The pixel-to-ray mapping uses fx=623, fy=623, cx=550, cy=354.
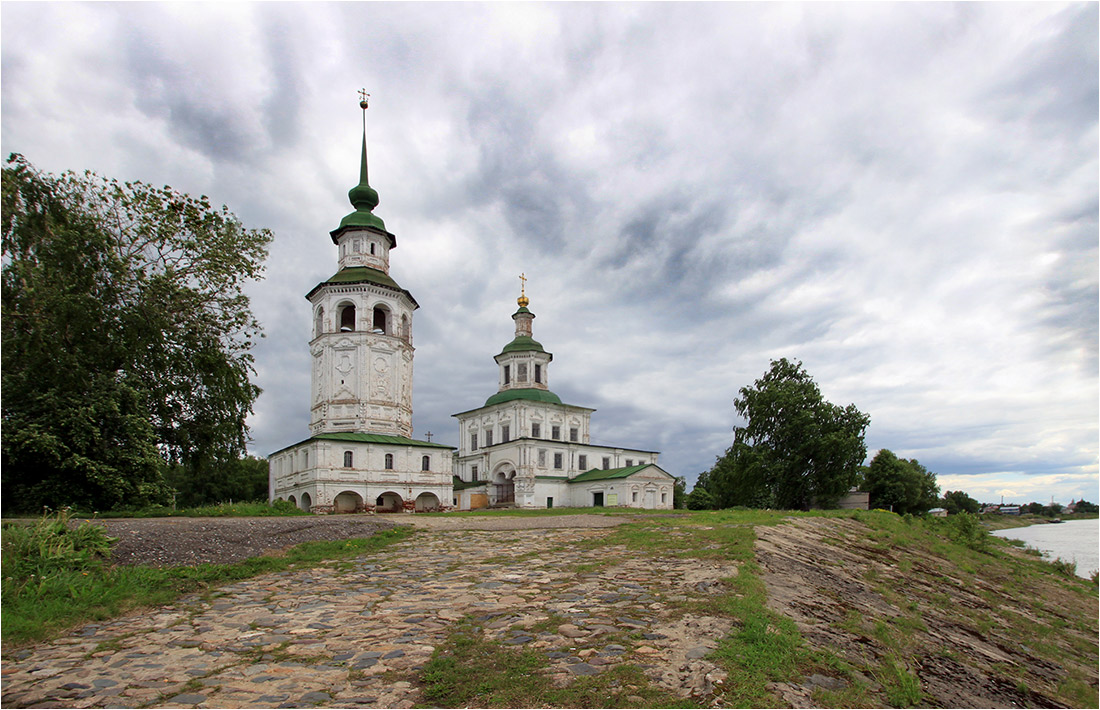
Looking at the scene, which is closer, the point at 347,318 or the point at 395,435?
the point at 395,435

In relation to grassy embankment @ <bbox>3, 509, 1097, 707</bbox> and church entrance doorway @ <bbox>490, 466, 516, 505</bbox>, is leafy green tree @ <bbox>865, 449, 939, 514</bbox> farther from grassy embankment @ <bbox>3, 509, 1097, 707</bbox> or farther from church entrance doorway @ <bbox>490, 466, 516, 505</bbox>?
grassy embankment @ <bbox>3, 509, 1097, 707</bbox>

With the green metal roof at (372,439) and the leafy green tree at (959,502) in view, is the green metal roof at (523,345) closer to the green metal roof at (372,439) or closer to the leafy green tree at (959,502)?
the green metal roof at (372,439)

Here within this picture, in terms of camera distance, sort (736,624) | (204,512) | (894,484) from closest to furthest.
Answer: (736,624)
(204,512)
(894,484)

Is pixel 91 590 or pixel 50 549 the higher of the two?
pixel 50 549

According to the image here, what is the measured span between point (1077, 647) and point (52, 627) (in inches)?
567

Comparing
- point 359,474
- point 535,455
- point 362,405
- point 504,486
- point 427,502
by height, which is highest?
point 362,405

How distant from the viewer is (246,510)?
70.4ft

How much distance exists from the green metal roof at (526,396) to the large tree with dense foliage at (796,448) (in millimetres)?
15317

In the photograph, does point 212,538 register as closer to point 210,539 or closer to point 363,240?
point 210,539

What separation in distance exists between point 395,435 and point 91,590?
106 feet

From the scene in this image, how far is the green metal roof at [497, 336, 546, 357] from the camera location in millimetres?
52812

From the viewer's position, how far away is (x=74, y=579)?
7.57 meters

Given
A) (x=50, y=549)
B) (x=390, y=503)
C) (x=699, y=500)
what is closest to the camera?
(x=50, y=549)

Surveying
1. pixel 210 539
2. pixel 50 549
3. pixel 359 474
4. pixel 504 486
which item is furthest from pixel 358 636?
pixel 504 486
